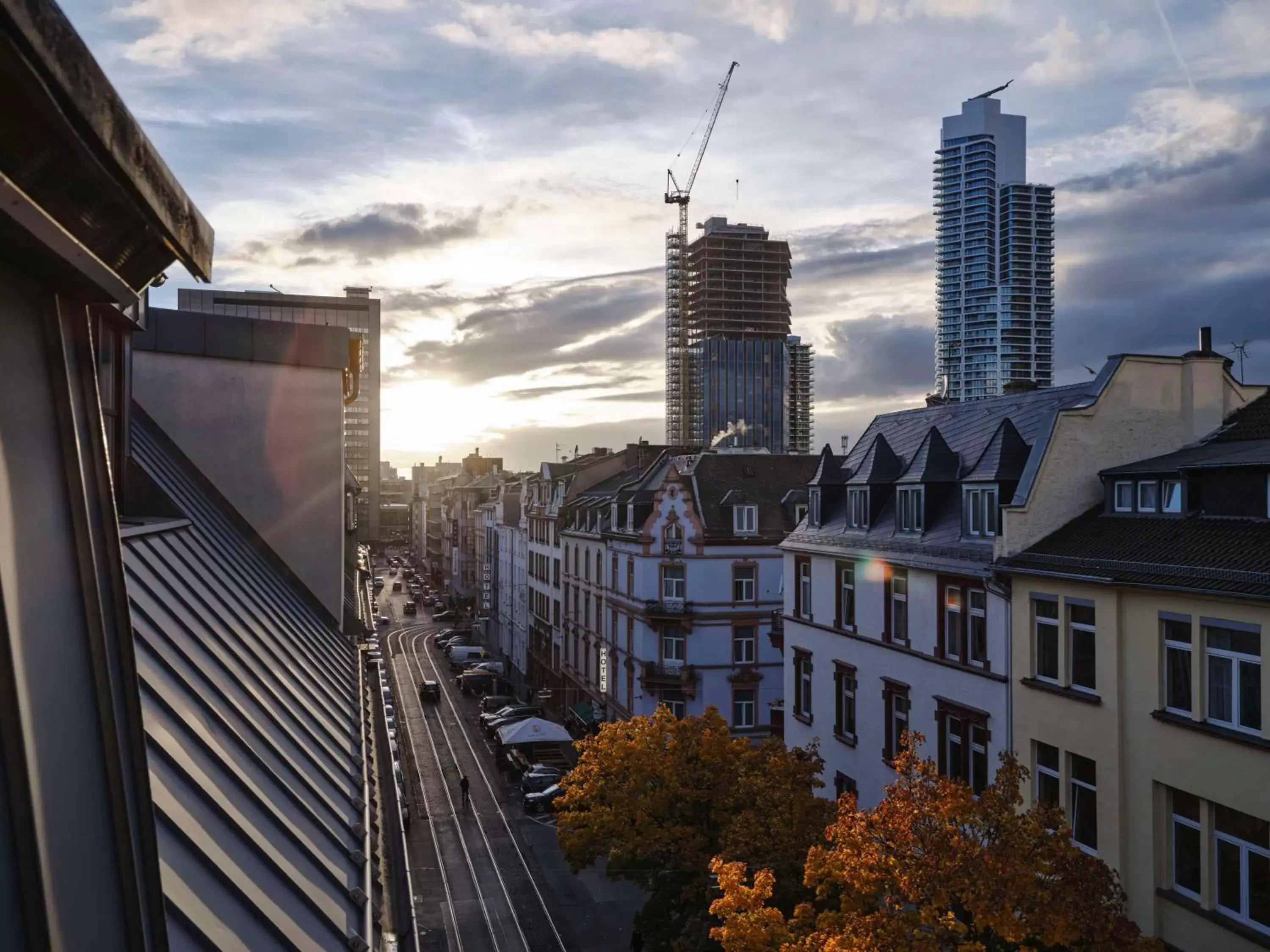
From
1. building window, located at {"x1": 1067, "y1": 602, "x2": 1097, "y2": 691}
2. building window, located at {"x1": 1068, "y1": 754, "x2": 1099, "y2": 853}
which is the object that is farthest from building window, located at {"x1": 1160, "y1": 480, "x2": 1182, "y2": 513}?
building window, located at {"x1": 1068, "y1": 754, "x2": 1099, "y2": 853}

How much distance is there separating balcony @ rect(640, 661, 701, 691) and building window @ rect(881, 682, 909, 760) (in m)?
19.6

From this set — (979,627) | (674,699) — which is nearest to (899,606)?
(979,627)

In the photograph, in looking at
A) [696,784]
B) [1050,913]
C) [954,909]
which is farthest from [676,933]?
[1050,913]

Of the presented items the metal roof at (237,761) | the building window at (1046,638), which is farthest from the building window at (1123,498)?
the metal roof at (237,761)

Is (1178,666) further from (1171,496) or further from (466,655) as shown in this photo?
(466,655)

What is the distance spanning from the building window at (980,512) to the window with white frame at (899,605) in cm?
282

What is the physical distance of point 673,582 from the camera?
49.2 metres

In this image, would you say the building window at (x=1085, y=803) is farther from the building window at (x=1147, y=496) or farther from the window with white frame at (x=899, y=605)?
the window with white frame at (x=899, y=605)

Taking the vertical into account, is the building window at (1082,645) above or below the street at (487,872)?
above

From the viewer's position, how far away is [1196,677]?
1808cm


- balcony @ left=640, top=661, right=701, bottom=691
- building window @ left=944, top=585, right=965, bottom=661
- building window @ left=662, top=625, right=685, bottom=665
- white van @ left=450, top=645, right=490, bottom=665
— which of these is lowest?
white van @ left=450, top=645, right=490, bottom=665

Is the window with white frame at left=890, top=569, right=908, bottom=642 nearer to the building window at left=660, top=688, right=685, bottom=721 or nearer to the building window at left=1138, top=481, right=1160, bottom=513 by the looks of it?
the building window at left=1138, top=481, right=1160, bottom=513

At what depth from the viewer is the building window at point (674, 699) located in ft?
160

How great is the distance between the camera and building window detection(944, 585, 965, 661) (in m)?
25.4
